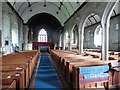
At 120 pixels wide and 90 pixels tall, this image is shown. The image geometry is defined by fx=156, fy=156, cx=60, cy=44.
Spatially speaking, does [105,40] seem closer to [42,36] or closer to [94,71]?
[94,71]

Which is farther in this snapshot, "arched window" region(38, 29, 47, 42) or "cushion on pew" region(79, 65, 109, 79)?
"arched window" region(38, 29, 47, 42)

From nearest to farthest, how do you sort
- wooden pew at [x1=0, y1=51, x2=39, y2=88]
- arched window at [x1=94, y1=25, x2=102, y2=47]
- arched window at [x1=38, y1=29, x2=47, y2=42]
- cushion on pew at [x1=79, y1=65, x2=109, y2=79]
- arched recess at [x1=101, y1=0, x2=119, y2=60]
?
wooden pew at [x1=0, y1=51, x2=39, y2=88] < cushion on pew at [x1=79, y1=65, x2=109, y2=79] < arched recess at [x1=101, y1=0, x2=119, y2=60] < arched window at [x1=94, y1=25, x2=102, y2=47] < arched window at [x1=38, y1=29, x2=47, y2=42]

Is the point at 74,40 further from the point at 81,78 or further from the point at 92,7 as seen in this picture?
the point at 81,78

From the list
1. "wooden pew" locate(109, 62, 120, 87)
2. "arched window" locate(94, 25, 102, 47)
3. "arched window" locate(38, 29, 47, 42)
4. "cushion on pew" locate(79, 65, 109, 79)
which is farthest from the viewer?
"arched window" locate(38, 29, 47, 42)

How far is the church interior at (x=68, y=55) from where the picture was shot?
3889 millimetres

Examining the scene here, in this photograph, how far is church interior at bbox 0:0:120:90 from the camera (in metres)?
3.89

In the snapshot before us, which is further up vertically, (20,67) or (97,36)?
(97,36)

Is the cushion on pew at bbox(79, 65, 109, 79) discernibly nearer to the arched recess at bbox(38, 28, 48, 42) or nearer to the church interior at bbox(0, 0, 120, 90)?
the church interior at bbox(0, 0, 120, 90)

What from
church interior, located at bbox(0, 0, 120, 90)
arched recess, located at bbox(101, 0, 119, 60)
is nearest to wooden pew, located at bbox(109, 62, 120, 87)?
church interior, located at bbox(0, 0, 120, 90)

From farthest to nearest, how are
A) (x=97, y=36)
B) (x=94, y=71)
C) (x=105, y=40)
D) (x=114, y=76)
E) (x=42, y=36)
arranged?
1. (x=42, y=36)
2. (x=97, y=36)
3. (x=105, y=40)
4. (x=114, y=76)
5. (x=94, y=71)

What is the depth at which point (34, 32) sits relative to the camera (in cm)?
2758

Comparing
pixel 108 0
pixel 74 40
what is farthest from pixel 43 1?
pixel 108 0

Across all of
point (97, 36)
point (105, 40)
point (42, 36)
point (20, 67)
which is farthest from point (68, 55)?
point (42, 36)

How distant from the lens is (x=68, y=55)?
27.1 feet
